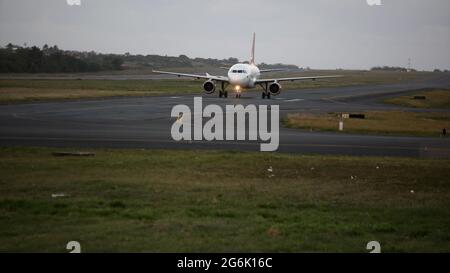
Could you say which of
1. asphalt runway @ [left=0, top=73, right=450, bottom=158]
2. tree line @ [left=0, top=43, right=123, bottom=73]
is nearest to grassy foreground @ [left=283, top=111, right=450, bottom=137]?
asphalt runway @ [left=0, top=73, right=450, bottom=158]

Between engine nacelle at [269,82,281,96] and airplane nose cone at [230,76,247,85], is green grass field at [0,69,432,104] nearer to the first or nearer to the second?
airplane nose cone at [230,76,247,85]

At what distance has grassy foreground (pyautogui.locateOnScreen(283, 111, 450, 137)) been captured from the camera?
112 feet

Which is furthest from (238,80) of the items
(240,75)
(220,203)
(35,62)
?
(35,62)

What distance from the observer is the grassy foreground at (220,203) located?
1054cm

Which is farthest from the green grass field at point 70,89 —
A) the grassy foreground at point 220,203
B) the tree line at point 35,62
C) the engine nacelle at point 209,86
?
the grassy foreground at point 220,203

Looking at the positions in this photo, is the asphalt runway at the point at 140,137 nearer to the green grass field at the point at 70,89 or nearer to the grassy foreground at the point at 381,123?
the grassy foreground at the point at 381,123

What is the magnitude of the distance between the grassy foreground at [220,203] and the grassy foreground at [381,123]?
11.7 meters

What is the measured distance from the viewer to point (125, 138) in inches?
1089

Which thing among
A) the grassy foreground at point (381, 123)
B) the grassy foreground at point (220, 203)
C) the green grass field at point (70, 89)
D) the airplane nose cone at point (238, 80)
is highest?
the airplane nose cone at point (238, 80)

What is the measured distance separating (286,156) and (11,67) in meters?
93.8

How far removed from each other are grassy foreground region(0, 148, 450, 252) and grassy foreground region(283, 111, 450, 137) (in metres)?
11.7
